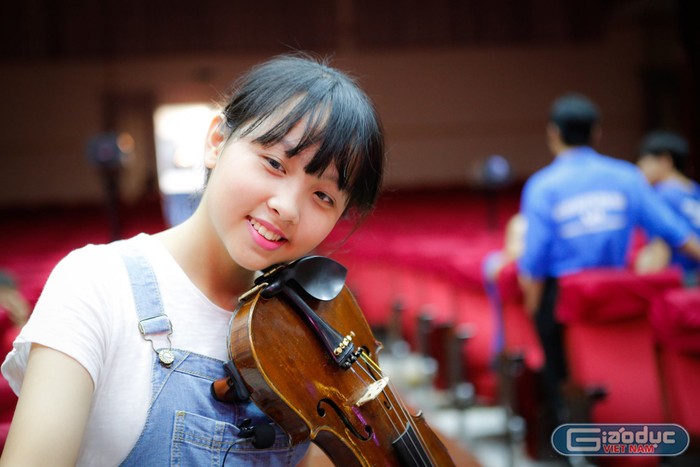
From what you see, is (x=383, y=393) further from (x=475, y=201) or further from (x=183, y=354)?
(x=475, y=201)

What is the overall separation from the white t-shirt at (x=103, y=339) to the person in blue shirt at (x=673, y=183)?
2731 mm

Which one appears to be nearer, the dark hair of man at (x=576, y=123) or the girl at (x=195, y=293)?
the girl at (x=195, y=293)

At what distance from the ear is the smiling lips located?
15 centimetres

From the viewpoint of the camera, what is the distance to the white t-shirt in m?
0.80

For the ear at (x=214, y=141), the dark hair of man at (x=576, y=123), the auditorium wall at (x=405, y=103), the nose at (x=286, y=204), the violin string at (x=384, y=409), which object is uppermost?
the ear at (x=214, y=141)

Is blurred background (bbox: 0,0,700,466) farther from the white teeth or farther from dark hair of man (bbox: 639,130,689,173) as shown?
the white teeth

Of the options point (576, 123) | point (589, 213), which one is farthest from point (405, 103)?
point (589, 213)

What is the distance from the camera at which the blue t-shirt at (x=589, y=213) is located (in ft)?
9.58

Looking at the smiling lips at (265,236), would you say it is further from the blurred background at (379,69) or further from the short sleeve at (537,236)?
the blurred background at (379,69)

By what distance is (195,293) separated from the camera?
95cm

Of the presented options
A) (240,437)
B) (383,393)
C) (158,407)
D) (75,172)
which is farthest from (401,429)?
(75,172)

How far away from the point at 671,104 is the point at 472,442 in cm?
889

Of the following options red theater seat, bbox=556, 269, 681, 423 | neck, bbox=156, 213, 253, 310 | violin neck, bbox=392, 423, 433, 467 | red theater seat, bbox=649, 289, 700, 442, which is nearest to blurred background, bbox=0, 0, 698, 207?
red theater seat, bbox=556, 269, 681, 423
